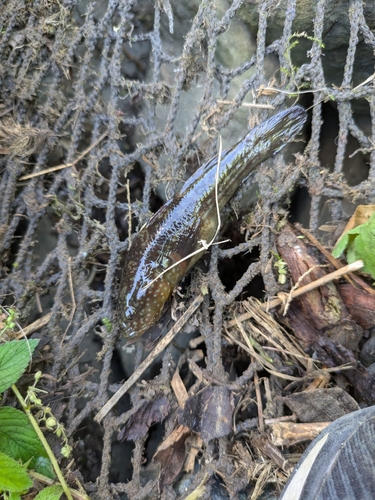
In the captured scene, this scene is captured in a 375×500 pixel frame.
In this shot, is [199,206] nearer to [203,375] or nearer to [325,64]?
[203,375]

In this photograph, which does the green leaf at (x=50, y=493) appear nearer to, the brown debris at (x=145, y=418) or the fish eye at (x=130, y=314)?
the brown debris at (x=145, y=418)

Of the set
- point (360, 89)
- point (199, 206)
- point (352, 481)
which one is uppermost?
point (360, 89)

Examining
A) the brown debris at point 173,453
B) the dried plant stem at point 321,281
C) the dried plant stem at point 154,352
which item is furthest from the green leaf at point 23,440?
the dried plant stem at point 321,281

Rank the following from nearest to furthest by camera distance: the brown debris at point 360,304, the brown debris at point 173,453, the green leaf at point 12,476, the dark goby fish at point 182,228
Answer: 1. the green leaf at point 12,476
2. the brown debris at point 360,304
3. the brown debris at point 173,453
4. the dark goby fish at point 182,228

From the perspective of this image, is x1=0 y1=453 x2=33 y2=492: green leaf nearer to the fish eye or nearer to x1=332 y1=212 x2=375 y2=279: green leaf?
the fish eye

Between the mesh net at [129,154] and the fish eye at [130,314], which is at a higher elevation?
the mesh net at [129,154]

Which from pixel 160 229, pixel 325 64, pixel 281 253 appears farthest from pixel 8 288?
pixel 325 64

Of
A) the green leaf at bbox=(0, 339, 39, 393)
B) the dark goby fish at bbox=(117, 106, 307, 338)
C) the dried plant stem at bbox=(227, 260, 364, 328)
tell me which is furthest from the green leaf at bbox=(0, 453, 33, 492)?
the dried plant stem at bbox=(227, 260, 364, 328)
